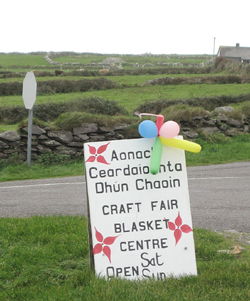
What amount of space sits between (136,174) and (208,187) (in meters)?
5.66

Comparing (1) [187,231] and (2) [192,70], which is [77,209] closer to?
(1) [187,231]

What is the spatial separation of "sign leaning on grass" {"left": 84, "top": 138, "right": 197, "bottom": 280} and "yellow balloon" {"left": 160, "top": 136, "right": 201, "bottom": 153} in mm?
87

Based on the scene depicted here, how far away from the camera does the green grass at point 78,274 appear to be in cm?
346

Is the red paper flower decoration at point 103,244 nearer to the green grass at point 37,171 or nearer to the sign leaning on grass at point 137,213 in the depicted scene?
the sign leaning on grass at point 137,213

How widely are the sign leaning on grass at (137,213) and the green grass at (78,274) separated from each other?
0.18 meters

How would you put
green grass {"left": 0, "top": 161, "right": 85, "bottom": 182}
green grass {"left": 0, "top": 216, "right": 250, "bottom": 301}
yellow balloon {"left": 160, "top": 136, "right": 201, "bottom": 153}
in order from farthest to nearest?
1. green grass {"left": 0, "top": 161, "right": 85, "bottom": 182}
2. yellow balloon {"left": 160, "top": 136, "right": 201, "bottom": 153}
3. green grass {"left": 0, "top": 216, "right": 250, "bottom": 301}

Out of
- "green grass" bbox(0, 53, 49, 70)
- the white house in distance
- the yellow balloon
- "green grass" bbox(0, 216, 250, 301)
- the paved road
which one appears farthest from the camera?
the white house in distance

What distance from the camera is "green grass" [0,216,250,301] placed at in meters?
3.46

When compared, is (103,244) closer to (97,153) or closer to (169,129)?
(97,153)

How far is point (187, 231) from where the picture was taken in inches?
155

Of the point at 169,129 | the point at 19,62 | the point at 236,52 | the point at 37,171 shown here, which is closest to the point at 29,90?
the point at 37,171

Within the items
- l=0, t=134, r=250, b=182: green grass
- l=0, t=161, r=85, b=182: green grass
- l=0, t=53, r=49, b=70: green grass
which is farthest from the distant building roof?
l=0, t=161, r=85, b=182: green grass

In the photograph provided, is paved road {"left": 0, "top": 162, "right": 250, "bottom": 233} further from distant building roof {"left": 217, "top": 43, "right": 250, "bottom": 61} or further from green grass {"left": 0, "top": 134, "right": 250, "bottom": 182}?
distant building roof {"left": 217, "top": 43, "right": 250, "bottom": 61}

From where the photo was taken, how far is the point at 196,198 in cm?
805
